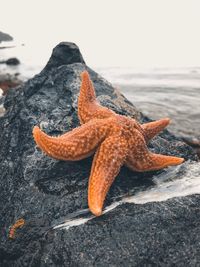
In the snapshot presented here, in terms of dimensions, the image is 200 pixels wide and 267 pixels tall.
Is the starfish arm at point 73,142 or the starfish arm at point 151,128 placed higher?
the starfish arm at point 73,142

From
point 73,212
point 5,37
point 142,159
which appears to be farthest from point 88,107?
point 5,37

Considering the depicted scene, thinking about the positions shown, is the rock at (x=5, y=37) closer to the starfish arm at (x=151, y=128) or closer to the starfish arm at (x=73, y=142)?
the starfish arm at (x=151, y=128)

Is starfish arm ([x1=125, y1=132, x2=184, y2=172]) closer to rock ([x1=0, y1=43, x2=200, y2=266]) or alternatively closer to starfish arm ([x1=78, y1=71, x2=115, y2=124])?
rock ([x1=0, y1=43, x2=200, y2=266])

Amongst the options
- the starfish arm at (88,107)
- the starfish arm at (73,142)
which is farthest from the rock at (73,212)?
the starfish arm at (88,107)

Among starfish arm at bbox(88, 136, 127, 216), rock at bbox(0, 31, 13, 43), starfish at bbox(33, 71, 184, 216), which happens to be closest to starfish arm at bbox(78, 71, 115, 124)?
starfish at bbox(33, 71, 184, 216)

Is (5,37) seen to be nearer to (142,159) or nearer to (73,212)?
(142,159)
